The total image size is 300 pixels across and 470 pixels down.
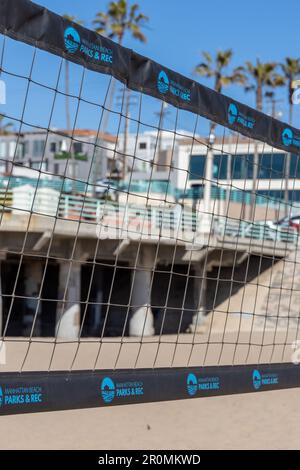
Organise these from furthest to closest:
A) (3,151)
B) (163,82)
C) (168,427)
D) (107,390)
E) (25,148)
Answer: (3,151) < (25,148) < (168,427) < (163,82) < (107,390)

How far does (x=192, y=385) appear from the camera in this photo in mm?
5516

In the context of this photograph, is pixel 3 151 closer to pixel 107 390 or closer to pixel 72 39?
pixel 72 39

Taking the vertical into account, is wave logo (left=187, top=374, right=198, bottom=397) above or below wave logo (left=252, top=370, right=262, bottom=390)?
below

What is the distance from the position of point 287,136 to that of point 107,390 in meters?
2.92

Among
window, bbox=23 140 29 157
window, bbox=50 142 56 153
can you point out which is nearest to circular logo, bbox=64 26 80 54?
window, bbox=50 142 56 153

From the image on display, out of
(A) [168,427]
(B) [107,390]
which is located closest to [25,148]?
(A) [168,427]

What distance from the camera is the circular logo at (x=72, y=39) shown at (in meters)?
4.74

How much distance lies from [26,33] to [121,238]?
13.9 m

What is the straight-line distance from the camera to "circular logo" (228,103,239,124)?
6059 millimetres

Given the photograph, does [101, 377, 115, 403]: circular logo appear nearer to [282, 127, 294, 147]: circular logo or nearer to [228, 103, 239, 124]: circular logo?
[228, 103, 239, 124]: circular logo

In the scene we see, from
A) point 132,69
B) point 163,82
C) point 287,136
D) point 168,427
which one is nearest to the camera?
point 132,69

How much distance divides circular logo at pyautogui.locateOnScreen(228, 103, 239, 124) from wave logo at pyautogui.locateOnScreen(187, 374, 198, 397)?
6.25ft
